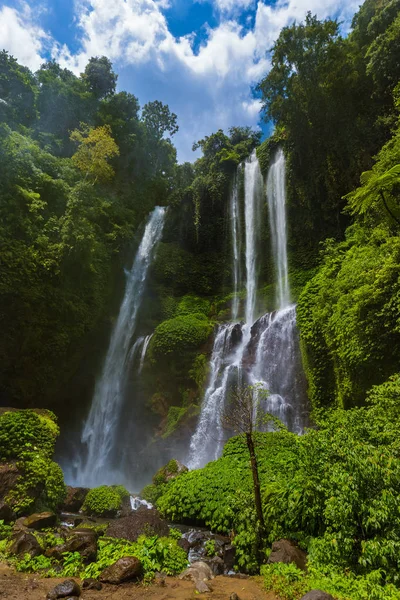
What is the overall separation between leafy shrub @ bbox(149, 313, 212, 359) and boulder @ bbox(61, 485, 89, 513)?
861cm

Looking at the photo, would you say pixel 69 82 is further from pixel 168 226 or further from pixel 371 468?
pixel 371 468

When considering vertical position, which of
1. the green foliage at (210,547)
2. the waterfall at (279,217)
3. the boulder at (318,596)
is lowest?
the green foliage at (210,547)

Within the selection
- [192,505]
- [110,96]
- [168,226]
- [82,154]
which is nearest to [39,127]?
[82,154]

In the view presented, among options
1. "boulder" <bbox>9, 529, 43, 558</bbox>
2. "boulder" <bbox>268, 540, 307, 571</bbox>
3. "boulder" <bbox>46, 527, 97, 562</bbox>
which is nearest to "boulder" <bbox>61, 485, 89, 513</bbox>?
"boulder" <bbox>9, 529, 43, 558</bbox>

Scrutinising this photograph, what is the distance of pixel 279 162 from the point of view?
75.8 feet

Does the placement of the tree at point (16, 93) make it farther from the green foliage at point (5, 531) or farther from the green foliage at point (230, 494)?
the green foliage at point (230, 494)

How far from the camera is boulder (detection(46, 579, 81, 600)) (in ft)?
15.2

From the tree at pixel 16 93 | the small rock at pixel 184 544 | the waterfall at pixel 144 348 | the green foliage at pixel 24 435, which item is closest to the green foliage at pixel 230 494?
the small rock at pixel 184 544

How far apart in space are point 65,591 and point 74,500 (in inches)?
254

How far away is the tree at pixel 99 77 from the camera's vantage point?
1090 inches

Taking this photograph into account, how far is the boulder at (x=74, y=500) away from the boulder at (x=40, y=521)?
247 centimetres

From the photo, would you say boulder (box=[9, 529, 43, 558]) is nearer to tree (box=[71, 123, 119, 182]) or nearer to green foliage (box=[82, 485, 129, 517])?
green foliage (box=[82, 485, 129, 517])

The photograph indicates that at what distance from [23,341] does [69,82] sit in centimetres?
2175

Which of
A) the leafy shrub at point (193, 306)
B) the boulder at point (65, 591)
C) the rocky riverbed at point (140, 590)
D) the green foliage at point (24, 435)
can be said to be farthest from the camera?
the leafy shrub at point (193, 306)
